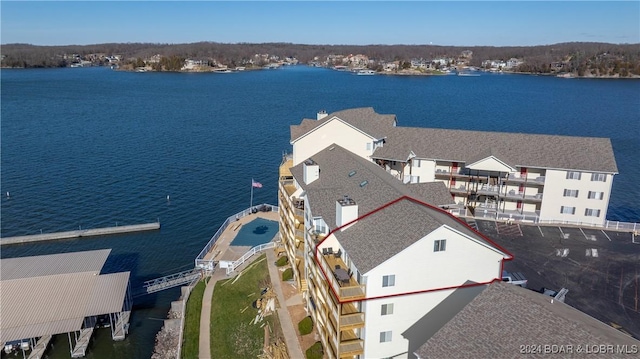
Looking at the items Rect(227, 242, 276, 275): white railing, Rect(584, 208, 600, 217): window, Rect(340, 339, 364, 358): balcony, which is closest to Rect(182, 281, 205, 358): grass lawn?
Rect(227, 242, 276, 275): white railing

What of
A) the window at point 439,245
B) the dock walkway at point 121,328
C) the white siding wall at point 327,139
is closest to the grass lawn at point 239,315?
the dock walkway at point 121,328

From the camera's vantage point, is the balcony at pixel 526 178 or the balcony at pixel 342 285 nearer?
the balcony at pixel 342 285

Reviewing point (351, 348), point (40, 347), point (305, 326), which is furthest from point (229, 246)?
point (351, 348)

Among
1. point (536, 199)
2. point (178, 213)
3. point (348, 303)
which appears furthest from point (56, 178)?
point (536, 199)

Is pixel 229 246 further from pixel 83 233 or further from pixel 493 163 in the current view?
pixel 493 163

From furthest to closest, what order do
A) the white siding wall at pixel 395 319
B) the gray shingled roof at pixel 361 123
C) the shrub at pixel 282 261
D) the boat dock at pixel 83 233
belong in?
the boat dock at pixel 83 233, the gray shingled roof at pixel 361 123, the shrub at pixel 282 261, the white siding wall at pixel 395 319

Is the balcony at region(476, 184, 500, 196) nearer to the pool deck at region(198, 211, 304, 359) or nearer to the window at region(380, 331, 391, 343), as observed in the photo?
the pool deck at region(198, 211, 304, 359)

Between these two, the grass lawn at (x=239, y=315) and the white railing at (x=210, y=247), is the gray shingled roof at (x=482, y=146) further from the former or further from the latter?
the grass lawn at (x=239, y=315)
